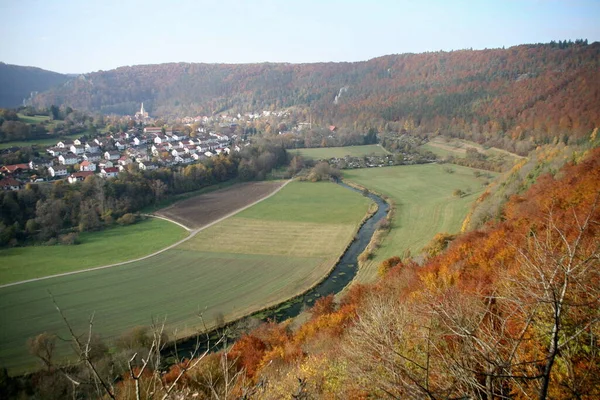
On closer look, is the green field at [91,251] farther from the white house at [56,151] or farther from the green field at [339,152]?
the green field at [339,152]

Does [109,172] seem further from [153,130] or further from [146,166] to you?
[153,130]

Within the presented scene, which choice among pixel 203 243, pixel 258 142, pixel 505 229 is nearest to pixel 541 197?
pixel 505 229

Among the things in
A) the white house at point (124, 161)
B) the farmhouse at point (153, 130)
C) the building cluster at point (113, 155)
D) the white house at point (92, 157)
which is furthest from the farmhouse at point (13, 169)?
the farmhouse at point (153, 130)

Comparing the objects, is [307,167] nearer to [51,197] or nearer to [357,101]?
[51,197]

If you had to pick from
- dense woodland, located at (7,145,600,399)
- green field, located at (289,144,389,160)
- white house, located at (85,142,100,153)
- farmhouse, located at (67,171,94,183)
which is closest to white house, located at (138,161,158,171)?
farmhouse, located at (67,171,94,183)

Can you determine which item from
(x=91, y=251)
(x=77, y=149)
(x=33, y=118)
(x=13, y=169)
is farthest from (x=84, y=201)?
(x=33, y=118)
